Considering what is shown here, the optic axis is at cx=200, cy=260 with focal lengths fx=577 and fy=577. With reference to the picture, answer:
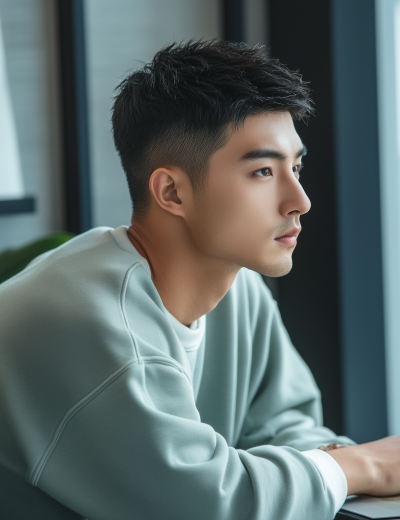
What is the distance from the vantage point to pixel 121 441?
649mm

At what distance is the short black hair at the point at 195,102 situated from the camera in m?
0.81

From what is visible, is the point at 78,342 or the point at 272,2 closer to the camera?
the point at 78,342

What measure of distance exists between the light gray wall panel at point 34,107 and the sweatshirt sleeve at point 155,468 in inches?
48.6

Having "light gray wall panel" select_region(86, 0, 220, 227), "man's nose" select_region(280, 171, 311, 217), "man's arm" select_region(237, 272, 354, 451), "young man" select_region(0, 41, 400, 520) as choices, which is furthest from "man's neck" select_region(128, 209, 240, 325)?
"light gray wall panel" select_region(86, 0, 220, 227)

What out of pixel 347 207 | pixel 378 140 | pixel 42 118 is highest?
pixel 42 118

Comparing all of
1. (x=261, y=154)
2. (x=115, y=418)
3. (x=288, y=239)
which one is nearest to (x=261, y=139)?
(x=261, y=154)

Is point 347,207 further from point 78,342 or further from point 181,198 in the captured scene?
point 78,342

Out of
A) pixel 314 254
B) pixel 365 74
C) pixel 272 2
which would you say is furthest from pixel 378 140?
pixel 272 2

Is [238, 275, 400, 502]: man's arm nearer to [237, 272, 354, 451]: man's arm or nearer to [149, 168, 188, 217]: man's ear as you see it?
[237, 272, 354, 451]: man's arm

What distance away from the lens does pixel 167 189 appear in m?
0.84

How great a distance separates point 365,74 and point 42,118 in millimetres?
1002

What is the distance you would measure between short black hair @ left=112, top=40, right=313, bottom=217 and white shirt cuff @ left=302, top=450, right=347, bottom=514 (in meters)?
0.40

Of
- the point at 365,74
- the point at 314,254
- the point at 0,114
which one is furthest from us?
the point at 0,114

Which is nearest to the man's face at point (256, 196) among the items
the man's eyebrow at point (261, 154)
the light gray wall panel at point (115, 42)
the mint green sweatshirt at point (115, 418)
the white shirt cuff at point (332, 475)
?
the man's eyebrow at point (261, 154)
